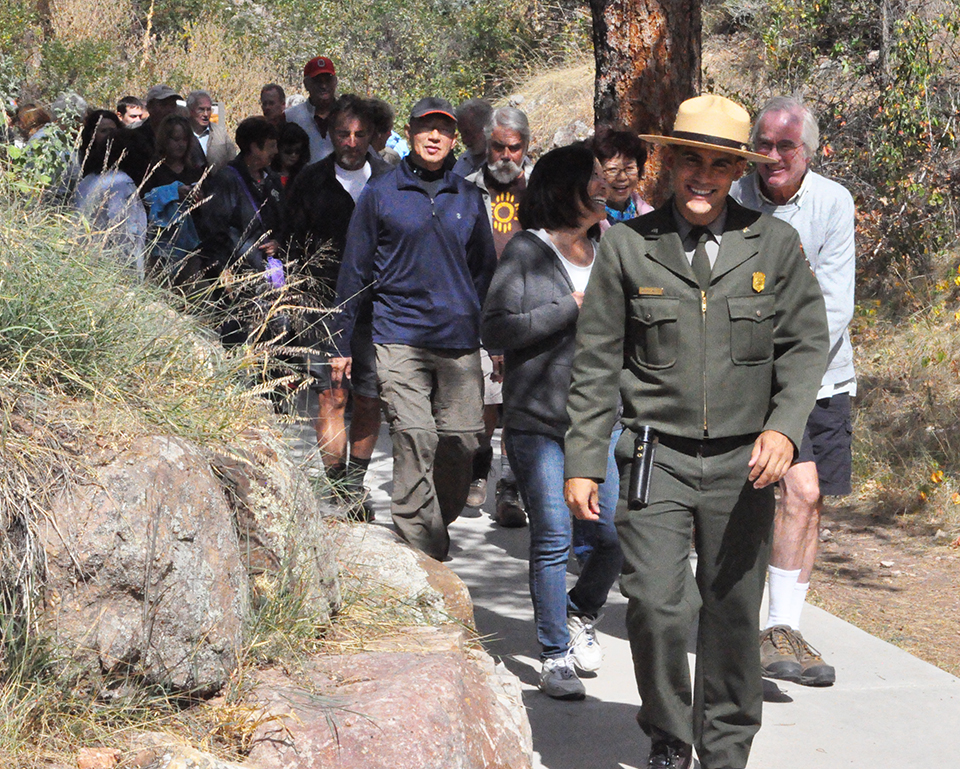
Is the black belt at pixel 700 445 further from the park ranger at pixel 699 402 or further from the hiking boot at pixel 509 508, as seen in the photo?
the hiking boot at pixel 509 508

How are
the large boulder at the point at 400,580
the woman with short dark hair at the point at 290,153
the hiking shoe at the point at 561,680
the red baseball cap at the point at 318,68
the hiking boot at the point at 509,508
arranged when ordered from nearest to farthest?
the large boulder at the point at 400,580 → the hiking shoe at the point at 561,680 → the hiking boot at the point at 509,508 → the woman with short dark hair at the point at 290,153 → the red baseball cap at the point at 318,68

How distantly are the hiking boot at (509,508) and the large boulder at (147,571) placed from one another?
3392 millimetres

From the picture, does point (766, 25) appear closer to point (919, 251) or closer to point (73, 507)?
point (919, 251)

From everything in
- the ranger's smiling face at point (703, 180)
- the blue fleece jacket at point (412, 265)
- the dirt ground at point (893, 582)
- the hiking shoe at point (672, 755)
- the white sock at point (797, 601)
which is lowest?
the dirt ground at point (893, 582)

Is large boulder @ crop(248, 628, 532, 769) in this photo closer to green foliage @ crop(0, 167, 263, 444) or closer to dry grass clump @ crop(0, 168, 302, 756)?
dry grass clump @ crop(0, 168, 302, 756)

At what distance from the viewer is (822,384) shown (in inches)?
197

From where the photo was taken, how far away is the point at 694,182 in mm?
3828

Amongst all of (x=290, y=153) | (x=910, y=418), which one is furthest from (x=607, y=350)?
(x=910, y=418)

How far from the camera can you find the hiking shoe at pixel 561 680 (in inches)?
183

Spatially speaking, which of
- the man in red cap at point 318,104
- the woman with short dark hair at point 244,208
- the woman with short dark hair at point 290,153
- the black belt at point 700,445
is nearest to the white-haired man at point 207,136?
the man in red cap at point 318,104

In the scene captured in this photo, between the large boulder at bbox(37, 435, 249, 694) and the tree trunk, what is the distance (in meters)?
4.23

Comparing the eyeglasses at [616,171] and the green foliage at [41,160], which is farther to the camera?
the eyeglasses at [616,171]

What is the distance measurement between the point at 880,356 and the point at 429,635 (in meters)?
6.45

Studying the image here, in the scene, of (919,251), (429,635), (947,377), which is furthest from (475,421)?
(919,251)
